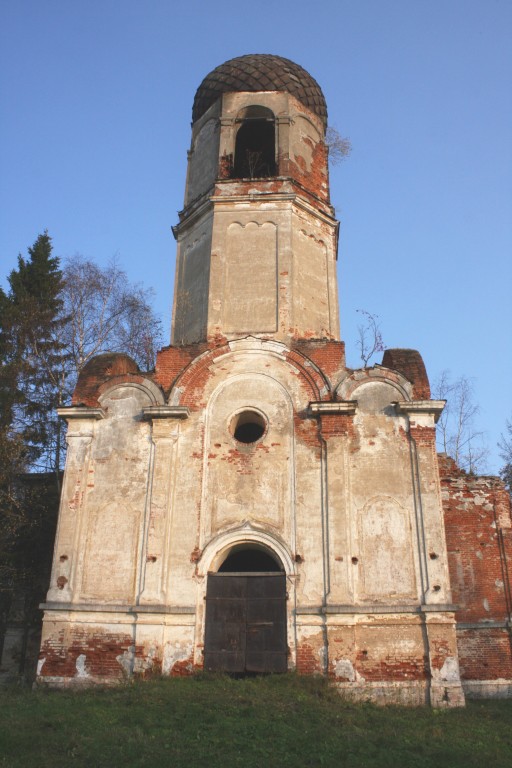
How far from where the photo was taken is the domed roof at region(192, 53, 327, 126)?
17.8 meters

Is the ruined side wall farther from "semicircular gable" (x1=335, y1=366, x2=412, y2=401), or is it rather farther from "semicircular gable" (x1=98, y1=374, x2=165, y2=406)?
"semicircular gable" (x1=98, y1=374, x2=165, y2=406)

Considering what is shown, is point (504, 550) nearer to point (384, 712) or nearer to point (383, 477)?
point (383, 477)

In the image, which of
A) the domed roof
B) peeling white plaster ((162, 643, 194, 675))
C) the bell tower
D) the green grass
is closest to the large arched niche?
the bell tower

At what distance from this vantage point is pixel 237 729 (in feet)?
29.8

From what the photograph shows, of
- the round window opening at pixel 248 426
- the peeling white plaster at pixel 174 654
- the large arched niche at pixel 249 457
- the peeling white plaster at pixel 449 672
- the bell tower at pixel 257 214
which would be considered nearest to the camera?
the peeling white plaster at pixel 449 672

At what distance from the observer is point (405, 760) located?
27.2ft

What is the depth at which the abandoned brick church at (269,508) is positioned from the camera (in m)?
12.0

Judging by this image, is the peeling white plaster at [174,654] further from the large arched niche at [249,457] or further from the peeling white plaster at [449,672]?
the peeling white plaster at [449,672]

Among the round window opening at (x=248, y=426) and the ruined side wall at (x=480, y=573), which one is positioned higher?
the round window opening at (x=248, y=426)

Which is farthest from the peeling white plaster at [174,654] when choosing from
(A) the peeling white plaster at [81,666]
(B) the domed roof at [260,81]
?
(B) the domed roof at [260,81]

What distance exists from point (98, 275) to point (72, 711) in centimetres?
1565

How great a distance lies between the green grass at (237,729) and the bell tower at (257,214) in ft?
23.2

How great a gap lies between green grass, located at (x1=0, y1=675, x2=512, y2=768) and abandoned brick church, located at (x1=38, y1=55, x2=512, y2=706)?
861 mm

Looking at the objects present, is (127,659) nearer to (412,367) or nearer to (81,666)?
(81,666)
